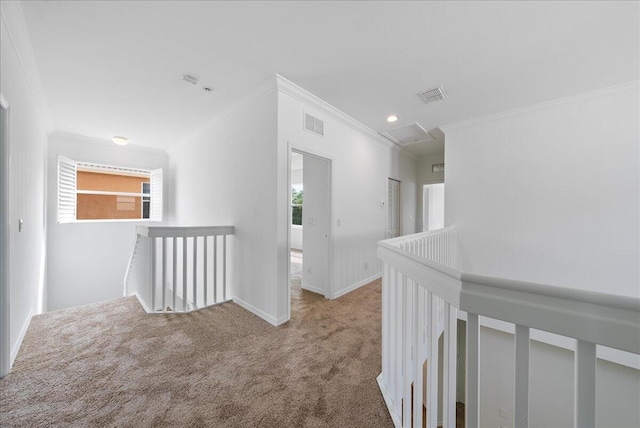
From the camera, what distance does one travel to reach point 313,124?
305 centimetres

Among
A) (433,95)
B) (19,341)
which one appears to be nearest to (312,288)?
(19,341)

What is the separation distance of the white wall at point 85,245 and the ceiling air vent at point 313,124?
165 inches

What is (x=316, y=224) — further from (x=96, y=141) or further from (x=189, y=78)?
(x=96, y=141)

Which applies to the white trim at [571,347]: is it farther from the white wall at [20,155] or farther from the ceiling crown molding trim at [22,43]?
the ceiling crown molding trim at [22,43]

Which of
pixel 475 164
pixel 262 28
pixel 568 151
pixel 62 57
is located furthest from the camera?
pixel 475 164

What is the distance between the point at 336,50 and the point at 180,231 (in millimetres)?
2515

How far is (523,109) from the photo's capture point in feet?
10.8

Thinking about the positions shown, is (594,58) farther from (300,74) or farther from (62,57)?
(62,57)

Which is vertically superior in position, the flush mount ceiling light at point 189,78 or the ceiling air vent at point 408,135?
the flush mount ceiling light at point 189,78

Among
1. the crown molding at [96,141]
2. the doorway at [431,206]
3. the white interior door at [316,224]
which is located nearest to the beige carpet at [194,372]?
the white interior door at [316,224]

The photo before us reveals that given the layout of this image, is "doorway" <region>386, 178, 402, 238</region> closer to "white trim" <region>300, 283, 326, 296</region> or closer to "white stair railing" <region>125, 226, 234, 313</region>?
"white trim" <region>300, 283, 326, 296</region>

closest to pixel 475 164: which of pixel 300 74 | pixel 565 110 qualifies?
pixel 565 110

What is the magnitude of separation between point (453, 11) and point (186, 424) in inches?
125

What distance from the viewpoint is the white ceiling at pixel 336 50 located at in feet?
5.74
